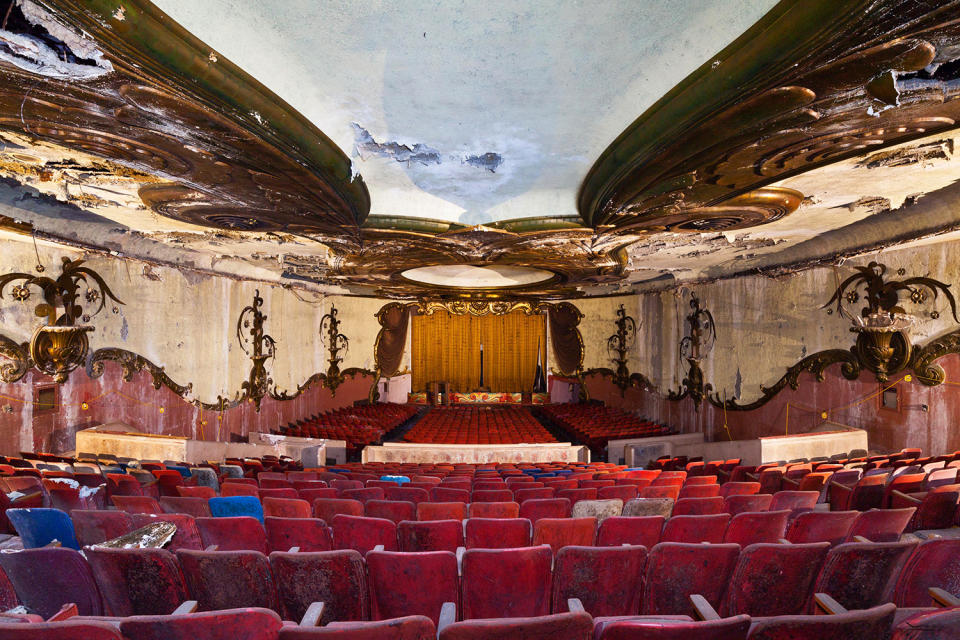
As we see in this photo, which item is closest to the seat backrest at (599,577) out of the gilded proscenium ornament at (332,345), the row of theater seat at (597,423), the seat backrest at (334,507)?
the seat backrest at (334,507)

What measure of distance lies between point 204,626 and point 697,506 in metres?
4.21

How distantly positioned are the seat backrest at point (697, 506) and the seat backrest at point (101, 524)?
495 cm

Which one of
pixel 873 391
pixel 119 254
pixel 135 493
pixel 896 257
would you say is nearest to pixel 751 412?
pixel 873 391

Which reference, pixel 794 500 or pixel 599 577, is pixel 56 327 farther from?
pixel 794 500

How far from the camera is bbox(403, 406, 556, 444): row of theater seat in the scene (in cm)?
1449

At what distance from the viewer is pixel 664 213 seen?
737cm

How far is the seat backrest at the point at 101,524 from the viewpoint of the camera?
12.1ft

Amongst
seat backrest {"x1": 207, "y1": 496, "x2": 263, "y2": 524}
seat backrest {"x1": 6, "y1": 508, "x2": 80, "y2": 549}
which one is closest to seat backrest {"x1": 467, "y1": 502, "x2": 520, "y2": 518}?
seat backrest {"x1": 207, "y1": 496, "x2": 263, "y2": 524}

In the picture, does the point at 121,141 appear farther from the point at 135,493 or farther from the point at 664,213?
the point at 664,213

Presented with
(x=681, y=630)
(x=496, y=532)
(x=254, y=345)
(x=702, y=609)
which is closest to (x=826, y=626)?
(x=681, y=630)

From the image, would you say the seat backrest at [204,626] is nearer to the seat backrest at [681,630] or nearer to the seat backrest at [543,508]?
the seat backrest at [681,630]

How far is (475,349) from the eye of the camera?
25844 mm

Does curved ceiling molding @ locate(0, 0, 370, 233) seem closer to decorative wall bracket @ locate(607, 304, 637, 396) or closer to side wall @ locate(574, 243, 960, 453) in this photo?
side wall @ locate(574, 243, 960, 453)

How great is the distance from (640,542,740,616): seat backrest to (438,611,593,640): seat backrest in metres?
1.20
